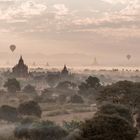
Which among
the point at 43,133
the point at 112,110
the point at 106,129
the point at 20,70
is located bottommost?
the point at 43,133

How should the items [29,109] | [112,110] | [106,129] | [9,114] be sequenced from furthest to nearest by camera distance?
[29,109], [9,114], [112,110], [106,129]

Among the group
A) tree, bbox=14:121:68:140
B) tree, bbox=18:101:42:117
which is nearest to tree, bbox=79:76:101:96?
tree, bbox=18:101:42:117

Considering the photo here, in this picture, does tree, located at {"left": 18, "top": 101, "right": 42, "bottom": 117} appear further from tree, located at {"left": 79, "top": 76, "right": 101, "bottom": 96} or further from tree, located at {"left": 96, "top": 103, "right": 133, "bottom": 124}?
tree, located at {"left": 79, "top": 76, "right": 101, "bottom": 96}

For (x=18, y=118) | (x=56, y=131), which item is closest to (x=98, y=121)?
(x=56, y=131)

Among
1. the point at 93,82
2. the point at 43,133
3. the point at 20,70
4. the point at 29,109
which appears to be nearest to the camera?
the point at 43,133

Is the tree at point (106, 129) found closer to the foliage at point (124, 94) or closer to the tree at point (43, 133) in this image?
the tree at point (43, 133)

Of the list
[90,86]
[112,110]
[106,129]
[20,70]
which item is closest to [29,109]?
[112,110]

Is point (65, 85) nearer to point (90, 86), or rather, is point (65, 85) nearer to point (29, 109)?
point (90, 86)

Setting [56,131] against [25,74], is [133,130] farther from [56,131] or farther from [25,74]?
[25,74]

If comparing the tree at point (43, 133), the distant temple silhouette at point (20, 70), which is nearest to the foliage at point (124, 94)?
the tree at point (43, 133)
